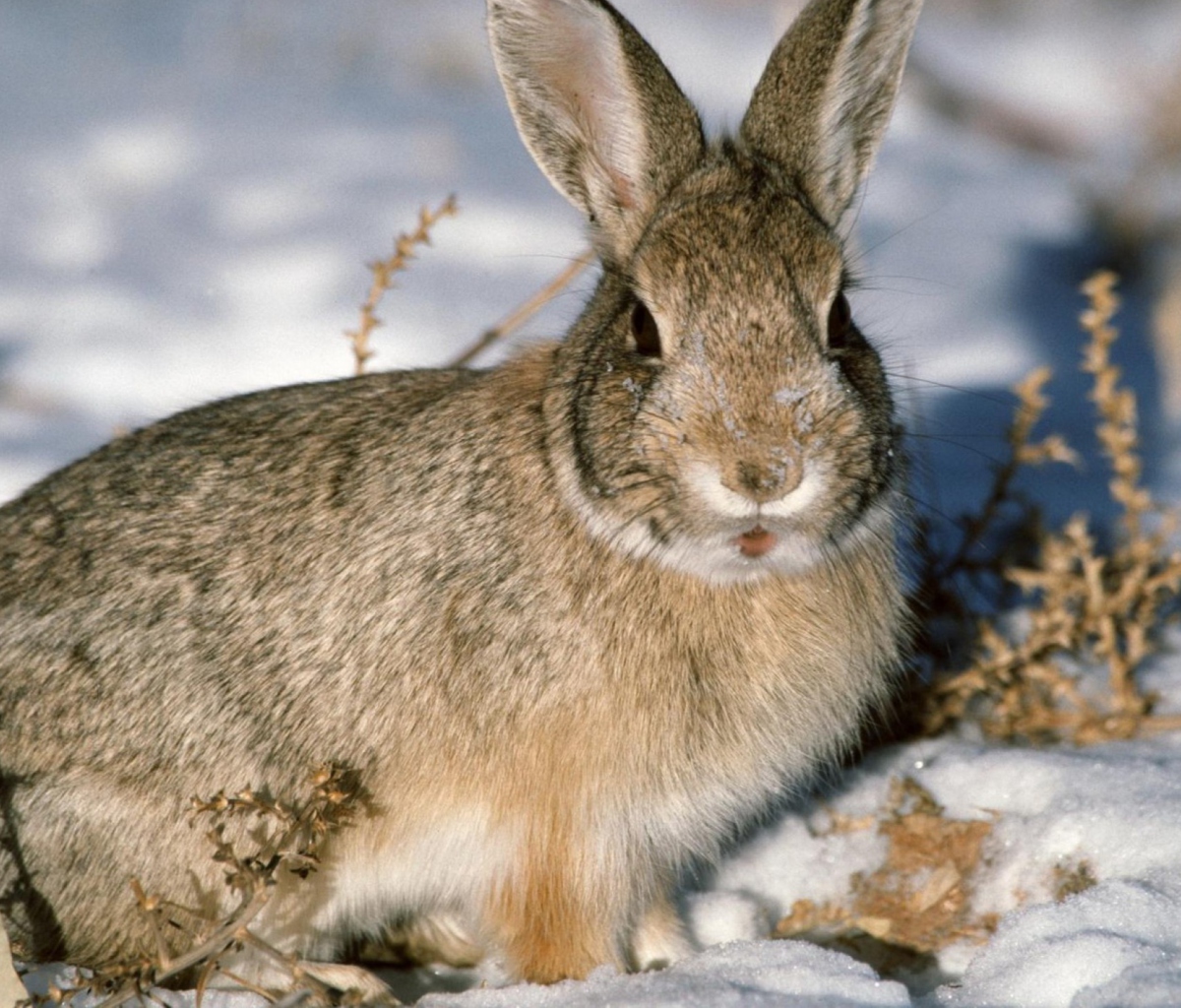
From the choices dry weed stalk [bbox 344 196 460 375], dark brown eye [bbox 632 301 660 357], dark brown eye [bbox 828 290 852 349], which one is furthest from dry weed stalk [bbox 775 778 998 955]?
dry weed stalk [bbox 344 196 460 375]

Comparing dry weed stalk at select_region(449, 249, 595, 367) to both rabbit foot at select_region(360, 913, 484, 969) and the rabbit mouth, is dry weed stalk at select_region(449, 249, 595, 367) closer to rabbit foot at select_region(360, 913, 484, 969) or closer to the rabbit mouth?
rabbit foot at select_region(360, 913, 484, 969)

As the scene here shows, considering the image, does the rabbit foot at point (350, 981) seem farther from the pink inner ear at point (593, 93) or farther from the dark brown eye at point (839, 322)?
the pink inner ear at point (593, 93)

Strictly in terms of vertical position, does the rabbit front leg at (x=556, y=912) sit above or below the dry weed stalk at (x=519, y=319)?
below

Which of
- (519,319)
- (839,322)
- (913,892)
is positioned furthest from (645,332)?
(519,319)

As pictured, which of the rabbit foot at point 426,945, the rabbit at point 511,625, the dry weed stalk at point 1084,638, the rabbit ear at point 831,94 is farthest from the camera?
the dry weed stalk at point 1084,638

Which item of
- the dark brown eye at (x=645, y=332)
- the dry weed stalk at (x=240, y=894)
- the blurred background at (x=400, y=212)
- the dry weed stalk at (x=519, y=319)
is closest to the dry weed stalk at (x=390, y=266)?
the dry weed stalk at (x=519, y=319)

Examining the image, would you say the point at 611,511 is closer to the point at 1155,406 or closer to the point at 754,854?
the point at 754,854
